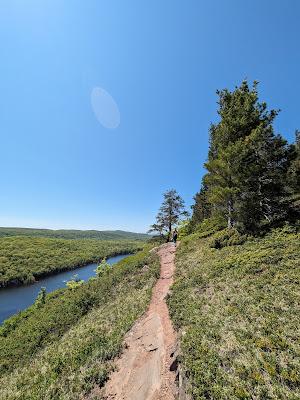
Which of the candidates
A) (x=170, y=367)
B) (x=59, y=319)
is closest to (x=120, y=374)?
(x=170, y=367)

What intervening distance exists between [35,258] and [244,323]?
92852mm

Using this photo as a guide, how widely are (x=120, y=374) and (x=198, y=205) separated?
5590 centimetres

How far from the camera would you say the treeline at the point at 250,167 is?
2328 centimetres

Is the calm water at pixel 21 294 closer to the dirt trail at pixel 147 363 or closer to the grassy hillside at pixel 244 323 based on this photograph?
the dirt trail at pixel 147 363

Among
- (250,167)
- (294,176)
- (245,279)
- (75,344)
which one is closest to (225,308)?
(245,279)

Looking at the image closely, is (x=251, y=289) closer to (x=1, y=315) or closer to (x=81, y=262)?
(x=1, y=315)

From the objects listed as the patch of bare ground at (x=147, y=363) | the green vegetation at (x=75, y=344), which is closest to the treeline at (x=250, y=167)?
the green vegetation at (x=75, y=344)

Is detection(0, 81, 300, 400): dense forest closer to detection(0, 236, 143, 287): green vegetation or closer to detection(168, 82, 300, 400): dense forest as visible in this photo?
detection(168, 82, 300, 400): dense forest

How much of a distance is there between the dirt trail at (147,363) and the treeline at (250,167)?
13012 millimetres

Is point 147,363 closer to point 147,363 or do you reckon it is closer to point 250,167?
point 147,363

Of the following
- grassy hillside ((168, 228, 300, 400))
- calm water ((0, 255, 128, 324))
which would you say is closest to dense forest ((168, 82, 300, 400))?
grassy hillside ((168, 228, 300, 400))

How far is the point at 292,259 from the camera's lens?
1492 cm

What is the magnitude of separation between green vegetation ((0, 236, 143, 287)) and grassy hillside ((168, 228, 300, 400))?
226 feet

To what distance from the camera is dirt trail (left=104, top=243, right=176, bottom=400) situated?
8.57 metres
